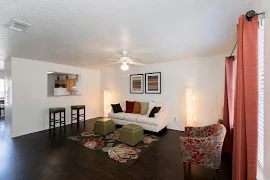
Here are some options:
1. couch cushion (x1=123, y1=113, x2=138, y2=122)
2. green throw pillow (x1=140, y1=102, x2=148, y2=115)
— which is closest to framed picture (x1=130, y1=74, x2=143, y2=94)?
green throw pillow (x1=140, y1=102, x2=148, y2=115)

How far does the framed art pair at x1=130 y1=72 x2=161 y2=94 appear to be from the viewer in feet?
15.5

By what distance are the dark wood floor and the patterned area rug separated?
0.13 meters

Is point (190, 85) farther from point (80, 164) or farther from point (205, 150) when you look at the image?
point (80, 164)

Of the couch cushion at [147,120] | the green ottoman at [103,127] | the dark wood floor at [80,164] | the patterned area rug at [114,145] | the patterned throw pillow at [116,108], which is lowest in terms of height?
the dark wood floor at [80,164]

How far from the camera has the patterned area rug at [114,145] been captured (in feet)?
8.52

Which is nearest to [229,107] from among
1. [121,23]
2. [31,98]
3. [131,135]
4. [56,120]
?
[131,135]

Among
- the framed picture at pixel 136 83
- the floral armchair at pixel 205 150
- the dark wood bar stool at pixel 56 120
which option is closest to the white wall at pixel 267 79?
the floral armchair at pixel 205 150

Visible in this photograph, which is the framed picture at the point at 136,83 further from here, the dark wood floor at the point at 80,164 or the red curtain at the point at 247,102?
the red curtain at the point at 247,102

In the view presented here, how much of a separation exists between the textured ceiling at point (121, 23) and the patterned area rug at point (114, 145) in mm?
2438

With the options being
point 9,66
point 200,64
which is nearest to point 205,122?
point 200,64

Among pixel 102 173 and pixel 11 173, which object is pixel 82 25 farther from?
pixel 11 173

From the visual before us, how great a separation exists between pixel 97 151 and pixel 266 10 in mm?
3518

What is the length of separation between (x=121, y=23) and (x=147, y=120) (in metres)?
2.90

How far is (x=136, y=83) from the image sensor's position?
5246 mm
